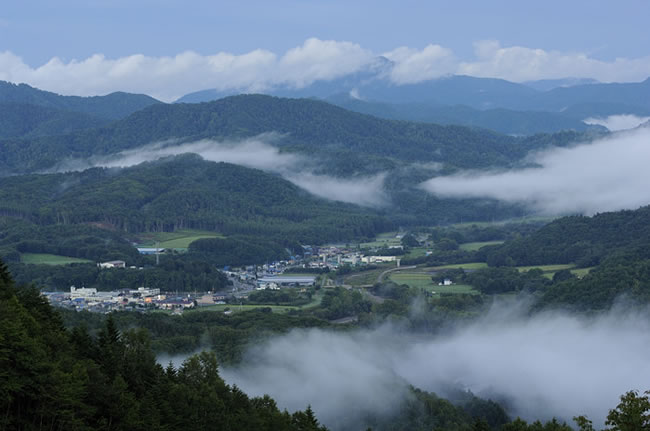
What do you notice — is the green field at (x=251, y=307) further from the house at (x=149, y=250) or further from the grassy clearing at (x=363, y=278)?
the house at (x=149, y=250)

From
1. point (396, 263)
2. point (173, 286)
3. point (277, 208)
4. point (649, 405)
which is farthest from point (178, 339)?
point (277, 208)

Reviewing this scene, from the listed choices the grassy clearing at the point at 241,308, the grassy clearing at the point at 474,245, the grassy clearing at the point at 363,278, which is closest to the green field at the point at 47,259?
the grassy clearing at the point at 241,308

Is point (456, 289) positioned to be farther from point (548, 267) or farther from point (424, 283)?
point (548, 267)

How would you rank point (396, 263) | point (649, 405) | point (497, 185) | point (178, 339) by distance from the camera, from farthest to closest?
1. point (497, 185)
2. point (396, 263)
3. point (178, 339)
4. point (649, 405)

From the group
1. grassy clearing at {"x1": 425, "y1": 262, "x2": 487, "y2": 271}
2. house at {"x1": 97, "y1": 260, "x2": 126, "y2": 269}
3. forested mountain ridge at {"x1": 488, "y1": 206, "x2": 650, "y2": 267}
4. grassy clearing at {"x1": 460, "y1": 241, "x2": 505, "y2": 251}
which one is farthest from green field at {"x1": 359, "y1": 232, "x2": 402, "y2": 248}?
house at {"x1": 97, "y1": 260, "x2": 126, "y2": 269}

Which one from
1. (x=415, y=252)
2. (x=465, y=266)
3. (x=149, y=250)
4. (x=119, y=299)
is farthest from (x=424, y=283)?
(x=149, y=250)

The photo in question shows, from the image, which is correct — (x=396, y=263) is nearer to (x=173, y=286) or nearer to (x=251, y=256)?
(x=251, y=256)

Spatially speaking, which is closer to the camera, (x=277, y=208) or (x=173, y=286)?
(x=173, y=286)
